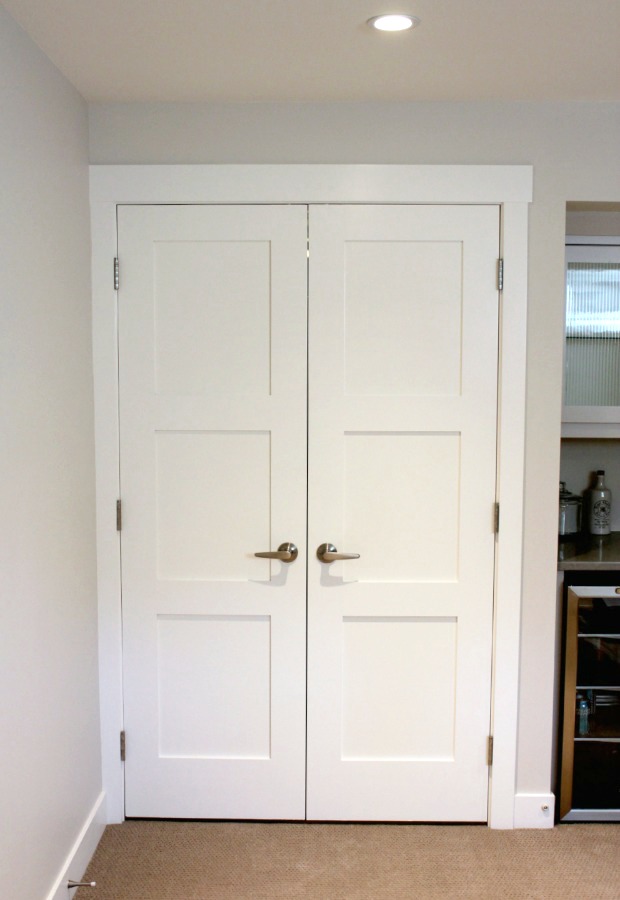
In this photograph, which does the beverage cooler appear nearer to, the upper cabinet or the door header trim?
the upper cabinet

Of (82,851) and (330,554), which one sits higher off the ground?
(330,554)

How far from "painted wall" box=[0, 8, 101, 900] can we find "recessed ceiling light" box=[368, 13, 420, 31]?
91 cm

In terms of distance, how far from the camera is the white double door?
2.56m

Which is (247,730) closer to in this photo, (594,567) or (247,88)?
(594,567)

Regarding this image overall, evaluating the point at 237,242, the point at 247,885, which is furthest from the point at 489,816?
the point at 237,242

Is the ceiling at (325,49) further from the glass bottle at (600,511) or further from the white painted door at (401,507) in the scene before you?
the glass bottle at (600,511)

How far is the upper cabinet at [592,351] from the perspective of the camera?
2.88m

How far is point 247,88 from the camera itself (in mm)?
2377

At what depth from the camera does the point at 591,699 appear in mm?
2758

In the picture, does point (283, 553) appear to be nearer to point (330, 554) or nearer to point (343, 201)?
point (330, 554)

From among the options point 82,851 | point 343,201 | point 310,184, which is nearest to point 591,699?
point 82,851

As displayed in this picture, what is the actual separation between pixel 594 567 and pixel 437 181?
142cm

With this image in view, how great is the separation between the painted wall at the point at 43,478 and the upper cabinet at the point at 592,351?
178 centimetres

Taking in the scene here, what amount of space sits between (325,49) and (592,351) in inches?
60.2
